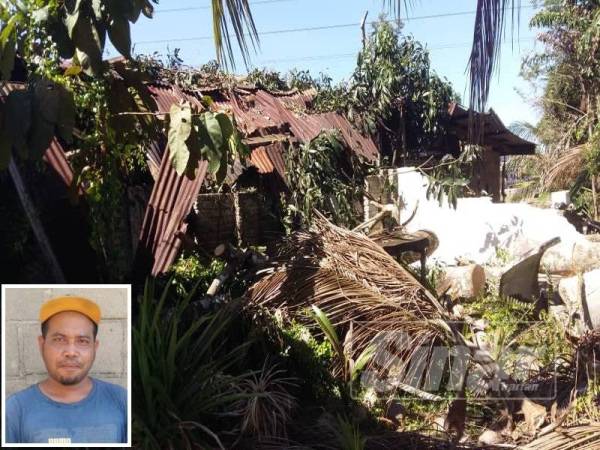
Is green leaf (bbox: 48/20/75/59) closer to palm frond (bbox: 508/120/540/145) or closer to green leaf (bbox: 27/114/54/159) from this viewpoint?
green leaf (bbox: 27/114/54/159)

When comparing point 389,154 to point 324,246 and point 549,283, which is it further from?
point 324,246

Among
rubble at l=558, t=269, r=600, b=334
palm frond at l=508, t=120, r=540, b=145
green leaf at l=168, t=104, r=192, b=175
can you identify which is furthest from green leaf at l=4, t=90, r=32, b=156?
palm frond at l=508, t=120, r=540, b=145

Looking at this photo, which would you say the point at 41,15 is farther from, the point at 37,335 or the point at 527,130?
the point at 527,130

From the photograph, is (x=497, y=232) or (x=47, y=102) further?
(x=497, y=232)

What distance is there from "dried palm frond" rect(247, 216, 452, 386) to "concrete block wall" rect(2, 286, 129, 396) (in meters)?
2.30

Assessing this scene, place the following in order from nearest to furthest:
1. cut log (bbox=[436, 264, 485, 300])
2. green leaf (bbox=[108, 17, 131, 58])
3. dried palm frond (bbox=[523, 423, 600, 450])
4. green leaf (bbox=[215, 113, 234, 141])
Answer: green leaf (bbox=[108, 17, 131, 58])
dried palm frond (bbox=[523, 423, 600, 450])
green leaf (bbox=[215, 113, 234, 141])
cut log (bbox=[436, 264, 485, 300])

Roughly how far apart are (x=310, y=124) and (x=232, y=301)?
23.0 feet

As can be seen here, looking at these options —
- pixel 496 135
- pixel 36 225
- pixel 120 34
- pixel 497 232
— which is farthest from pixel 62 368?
pixel 496 135

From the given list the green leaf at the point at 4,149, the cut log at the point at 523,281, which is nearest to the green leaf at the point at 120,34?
the green leaf at the point at 4,149

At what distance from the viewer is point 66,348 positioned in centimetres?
259

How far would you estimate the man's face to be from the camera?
8.46 ft

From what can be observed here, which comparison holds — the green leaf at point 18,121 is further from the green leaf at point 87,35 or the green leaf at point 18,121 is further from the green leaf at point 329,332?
the green leaf at point 329,332

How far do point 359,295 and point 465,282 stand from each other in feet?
8.24

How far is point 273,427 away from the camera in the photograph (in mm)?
3920
